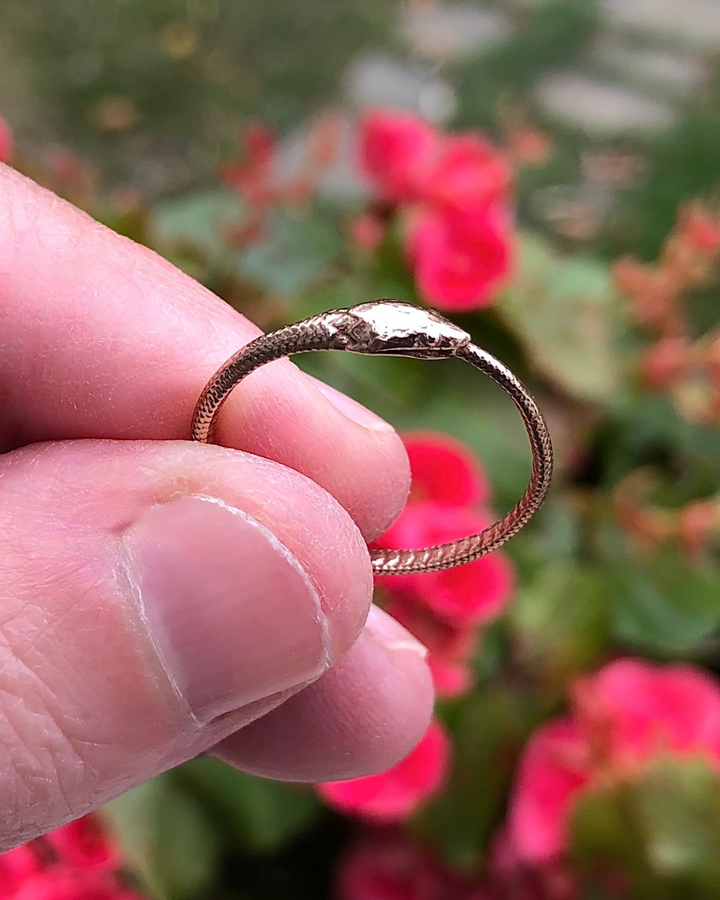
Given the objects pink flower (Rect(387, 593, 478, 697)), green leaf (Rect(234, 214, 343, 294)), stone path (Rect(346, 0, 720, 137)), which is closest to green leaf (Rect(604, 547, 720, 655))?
pink flower (Rect(387, 593, 478, 697))

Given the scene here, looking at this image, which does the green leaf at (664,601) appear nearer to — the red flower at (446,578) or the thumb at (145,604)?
the red flower at (446,578)

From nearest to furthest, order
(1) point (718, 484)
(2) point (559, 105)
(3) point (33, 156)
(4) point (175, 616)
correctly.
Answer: (4) point (175, 616) < (1) point (718, 484) < (3) point (33, 156) < (2) point (559, 105)

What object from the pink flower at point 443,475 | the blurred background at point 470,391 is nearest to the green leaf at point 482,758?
the blurred background at point 470,391

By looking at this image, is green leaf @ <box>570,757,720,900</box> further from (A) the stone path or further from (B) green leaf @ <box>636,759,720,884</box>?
(A) the stone path

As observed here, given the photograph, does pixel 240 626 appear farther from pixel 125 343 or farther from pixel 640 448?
pixel 640 448

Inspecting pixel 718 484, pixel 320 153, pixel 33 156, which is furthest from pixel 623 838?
pixel 33 156

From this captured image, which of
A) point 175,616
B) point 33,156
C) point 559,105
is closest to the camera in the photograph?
point 175,616
